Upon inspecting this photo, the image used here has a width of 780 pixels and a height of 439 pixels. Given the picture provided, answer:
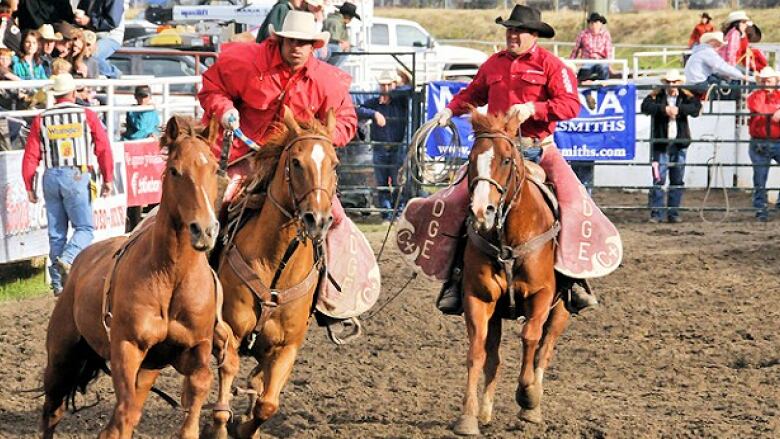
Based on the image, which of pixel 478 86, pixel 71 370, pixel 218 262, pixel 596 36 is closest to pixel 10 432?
pixel 71 370

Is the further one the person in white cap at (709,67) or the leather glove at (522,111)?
the person in white cap at (709,67)

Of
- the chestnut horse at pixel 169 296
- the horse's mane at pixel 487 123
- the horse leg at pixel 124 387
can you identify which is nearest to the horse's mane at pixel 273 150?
the chestnut horse at pixel 169 296

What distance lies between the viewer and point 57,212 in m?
11.1

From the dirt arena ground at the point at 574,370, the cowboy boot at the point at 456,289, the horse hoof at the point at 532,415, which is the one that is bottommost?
the dirt arena ground at the point at 574,370

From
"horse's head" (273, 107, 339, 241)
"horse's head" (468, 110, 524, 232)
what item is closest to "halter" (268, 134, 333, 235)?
"horse's head" (273, 107, 339, 241)

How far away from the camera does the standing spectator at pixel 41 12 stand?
546 inches

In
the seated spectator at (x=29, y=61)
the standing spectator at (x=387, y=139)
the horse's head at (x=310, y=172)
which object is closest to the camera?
the horse's head at (x=310, y=172)

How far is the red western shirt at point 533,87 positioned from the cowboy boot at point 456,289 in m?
0.78

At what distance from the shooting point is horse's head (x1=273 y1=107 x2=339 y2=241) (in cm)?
617

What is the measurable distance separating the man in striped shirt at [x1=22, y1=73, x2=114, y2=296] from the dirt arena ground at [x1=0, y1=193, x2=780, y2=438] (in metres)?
0.56

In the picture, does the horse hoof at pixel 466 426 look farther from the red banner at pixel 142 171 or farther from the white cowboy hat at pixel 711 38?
the white cowboy hat at pixel 711 38

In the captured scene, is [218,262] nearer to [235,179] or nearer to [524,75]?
[235,179]

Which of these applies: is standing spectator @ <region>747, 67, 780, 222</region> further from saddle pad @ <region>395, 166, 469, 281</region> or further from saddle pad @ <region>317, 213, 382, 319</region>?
saddle pad @ <region>317, 213, 382, 319</region>

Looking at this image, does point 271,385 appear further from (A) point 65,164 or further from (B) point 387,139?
(B) point 387,139
